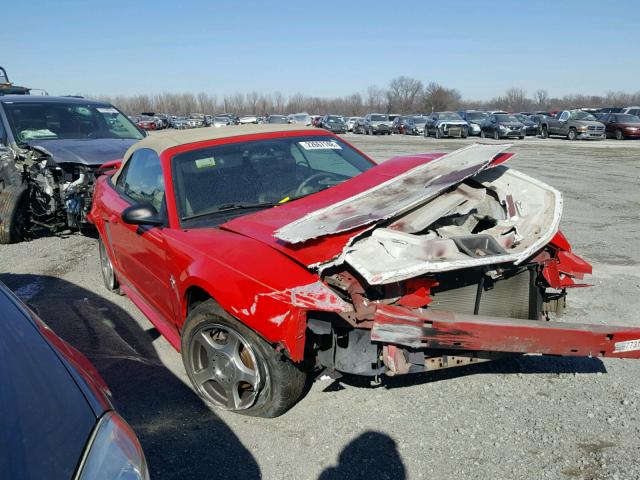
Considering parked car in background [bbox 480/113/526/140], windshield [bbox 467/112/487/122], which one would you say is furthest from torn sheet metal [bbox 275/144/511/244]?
windshield [bbox 467/112/487/122]

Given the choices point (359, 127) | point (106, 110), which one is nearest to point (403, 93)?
point (359, 127)

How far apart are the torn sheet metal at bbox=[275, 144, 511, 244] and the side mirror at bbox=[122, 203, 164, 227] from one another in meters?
1.03

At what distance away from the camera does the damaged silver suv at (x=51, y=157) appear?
707 centimetres

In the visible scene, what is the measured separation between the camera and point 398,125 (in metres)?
41.0

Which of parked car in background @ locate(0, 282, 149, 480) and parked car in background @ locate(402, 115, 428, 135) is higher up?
parked car in background @ locate(0, 282, 149, 480)

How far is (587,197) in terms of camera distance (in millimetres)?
9961

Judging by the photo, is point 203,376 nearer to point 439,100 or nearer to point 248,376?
point 248,376

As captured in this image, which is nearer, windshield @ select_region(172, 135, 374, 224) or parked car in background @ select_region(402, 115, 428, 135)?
windshield @ select_region(172, 135, 374, 224)

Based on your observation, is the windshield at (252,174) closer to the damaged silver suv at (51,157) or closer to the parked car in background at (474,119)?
the damaged silver suv at (51,157)

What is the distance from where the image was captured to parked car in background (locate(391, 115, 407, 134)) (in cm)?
4052

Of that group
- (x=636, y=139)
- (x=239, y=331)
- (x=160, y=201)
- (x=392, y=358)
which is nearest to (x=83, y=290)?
(x=160, y=201)

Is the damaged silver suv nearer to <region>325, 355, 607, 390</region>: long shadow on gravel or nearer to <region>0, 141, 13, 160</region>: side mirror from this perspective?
<region>0, 141, 13, 160</region>: side mirror

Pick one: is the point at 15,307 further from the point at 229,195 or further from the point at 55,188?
the point at 55,188

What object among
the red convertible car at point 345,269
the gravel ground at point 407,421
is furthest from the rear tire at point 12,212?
the red convertible car at point 345,269
